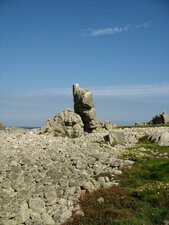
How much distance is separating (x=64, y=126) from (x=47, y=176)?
89.4 ft

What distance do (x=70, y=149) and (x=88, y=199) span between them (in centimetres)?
1256

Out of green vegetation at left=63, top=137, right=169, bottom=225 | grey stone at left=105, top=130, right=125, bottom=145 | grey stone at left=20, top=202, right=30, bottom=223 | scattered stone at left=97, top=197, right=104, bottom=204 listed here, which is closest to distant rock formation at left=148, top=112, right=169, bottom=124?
grey stone at left=105, top=130, right=125, bottom=145

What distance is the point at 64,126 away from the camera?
56750 millimetres

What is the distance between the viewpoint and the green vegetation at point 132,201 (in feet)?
75.7

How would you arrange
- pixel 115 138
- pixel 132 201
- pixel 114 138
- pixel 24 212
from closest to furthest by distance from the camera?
pixel 24 212 < pixel 132 201 < pixel 114 138 < pixel 115 138

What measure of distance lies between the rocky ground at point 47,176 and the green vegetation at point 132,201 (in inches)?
34.0

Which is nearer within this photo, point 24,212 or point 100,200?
point 24,212

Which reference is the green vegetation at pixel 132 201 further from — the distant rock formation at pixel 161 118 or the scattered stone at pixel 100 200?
the distant rock formation at pixel 161 118

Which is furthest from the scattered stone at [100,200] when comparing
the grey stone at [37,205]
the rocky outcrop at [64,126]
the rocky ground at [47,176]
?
the rocky outcrop at [64,126]

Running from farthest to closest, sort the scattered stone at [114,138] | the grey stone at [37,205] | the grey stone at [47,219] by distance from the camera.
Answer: the scattered stone at [114,138] → the grey stone at [37,205] → the grey stone at [47,219]

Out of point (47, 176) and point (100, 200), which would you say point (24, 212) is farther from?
point (47, 176)

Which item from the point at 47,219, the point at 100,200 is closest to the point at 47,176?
the point at 100,200

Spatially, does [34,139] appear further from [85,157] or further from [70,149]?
[85,157]

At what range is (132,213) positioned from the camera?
2381cm
